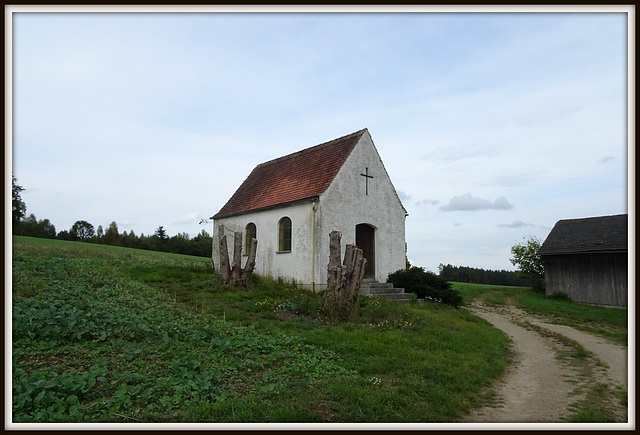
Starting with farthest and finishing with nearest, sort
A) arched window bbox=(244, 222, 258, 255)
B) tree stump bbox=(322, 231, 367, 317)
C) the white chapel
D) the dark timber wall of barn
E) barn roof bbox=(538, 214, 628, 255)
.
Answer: barn roof bbox=(538, 214, 628, 255)
arched window bbox=(244, 222, 258, 255)
the dark timber wall of barn
the white chapel
tree stump bbox=(322, 231, 367, 317)

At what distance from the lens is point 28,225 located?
33.3 meters

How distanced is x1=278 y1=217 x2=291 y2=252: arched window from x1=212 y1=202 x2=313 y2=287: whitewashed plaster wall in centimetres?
16

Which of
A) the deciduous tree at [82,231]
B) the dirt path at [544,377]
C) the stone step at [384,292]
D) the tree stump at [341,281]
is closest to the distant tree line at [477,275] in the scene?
the stone step at [384,292]

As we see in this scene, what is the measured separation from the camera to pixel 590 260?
2148 cm

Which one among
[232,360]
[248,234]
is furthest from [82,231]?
[232,360]

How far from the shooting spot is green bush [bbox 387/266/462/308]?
53.3 ft

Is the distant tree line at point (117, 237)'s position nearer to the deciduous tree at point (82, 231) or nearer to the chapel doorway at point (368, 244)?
the deciduous tree at point (82, 231)

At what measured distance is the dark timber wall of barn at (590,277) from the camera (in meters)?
20.1

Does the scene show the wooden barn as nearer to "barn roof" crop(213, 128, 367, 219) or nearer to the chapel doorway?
the chapel doorway

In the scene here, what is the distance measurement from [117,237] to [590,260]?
41460 mm

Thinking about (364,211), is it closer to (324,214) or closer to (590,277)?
(324,214)

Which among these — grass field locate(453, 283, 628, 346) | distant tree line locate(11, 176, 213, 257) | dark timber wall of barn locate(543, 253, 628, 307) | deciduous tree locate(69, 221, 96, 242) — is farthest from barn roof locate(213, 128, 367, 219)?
deciduous tree locate(69, 221, 96, 242)

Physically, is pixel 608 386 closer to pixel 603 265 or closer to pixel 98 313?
pixel 98 313

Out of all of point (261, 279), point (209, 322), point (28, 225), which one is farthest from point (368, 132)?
point (28, 225)
